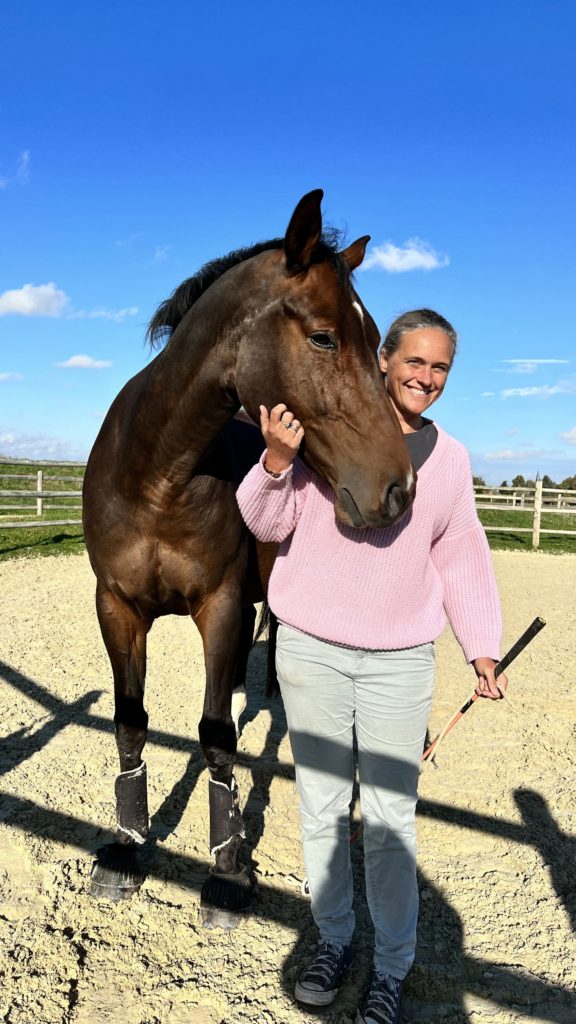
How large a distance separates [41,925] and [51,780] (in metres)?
1.17

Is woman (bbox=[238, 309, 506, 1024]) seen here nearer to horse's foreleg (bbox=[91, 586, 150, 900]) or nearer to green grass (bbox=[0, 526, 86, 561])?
horse's foreleg (bbox=[91, 586, 150, 900])

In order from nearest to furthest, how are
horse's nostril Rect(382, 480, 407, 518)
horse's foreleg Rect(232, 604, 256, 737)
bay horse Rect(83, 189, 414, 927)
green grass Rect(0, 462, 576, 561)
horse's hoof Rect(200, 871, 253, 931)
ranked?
horse's nostril Rect(382, 480, 407, 518) < bay horse Rect(83, 189, 414, 927) < horse's hoof Rect(200, 871, 253, 931) < horse's foreleg Rect(232, 604, 256, 737) < green grass Rect(0, 462, 576, 561)

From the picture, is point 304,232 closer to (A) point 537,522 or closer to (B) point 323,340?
(B) point 323,340

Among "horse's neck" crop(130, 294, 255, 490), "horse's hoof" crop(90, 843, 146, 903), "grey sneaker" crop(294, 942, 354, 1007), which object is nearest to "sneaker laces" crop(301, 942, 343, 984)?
"grey sneaker" crop(294, 942, 354, 1007)

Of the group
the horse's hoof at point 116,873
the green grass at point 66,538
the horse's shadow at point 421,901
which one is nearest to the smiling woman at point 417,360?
the horse's shadow at point 421,901

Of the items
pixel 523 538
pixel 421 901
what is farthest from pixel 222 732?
pixel 523 538

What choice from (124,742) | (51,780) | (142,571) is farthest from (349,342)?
(51,780)

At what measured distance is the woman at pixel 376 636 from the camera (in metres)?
2.09

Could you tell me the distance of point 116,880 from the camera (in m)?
2.74

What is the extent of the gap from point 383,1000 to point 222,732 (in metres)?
1.11

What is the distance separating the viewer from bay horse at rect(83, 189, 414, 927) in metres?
2.02

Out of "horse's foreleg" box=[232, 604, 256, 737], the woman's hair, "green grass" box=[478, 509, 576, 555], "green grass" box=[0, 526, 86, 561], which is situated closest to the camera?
the woman's hair

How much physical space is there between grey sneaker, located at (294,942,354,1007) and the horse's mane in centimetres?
216

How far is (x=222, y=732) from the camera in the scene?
2.86 metres
